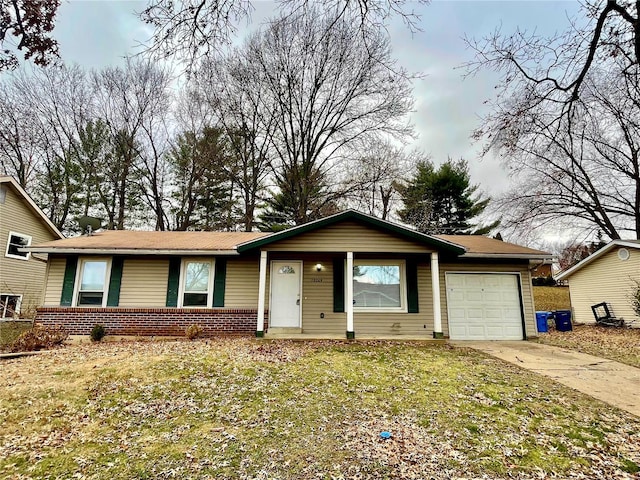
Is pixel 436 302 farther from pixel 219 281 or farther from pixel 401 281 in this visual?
pixel 219 281

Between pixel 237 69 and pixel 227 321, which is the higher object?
pixel 237 69

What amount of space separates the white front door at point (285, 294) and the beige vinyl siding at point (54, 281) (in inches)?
244

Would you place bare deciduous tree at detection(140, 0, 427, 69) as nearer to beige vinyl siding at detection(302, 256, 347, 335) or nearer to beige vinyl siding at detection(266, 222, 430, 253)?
beige vinyl siding at detection(266, 222, 430, 253)

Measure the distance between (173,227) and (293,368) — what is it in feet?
55.1

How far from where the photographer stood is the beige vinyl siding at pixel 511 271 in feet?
34.1

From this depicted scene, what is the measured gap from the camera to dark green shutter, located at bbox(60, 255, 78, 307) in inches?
392

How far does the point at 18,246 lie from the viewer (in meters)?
14.2

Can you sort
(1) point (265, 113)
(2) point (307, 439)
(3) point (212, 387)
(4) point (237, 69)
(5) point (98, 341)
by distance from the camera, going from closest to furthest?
(2) point (307, 439) < (3) point (212, 387) < (5) point (98, 341) < (4) point (237, 69) < (1) point (265, 113)

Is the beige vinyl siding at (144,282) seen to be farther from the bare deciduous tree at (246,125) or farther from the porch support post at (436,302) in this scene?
the bare deciduous tree at (246,125)

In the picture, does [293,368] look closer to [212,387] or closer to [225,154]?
[212,387]

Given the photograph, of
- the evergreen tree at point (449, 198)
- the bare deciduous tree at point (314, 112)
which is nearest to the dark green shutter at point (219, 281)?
the bare deciduous tree at point (314, 112)

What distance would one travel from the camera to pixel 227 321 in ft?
32.8

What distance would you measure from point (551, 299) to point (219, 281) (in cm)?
2132

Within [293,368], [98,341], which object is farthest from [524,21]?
[98,341]
